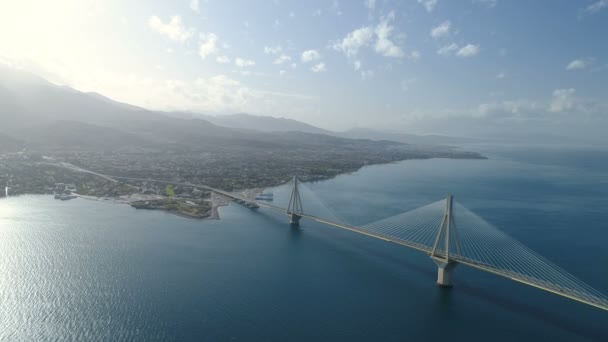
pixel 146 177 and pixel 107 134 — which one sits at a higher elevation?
pixel 107 134

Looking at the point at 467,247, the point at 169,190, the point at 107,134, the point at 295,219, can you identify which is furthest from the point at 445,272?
the point at 107,134

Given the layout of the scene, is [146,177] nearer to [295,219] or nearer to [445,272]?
[295,219]

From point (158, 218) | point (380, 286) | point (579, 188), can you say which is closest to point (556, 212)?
point (579, 188)

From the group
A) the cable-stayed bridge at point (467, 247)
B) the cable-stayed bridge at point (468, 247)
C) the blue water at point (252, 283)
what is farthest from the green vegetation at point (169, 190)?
the cable-stayed bridge at point (468, 247)

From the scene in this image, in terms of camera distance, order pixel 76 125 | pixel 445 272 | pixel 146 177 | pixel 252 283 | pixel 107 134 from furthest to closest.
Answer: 1. pixel 107 134
2. pixel 76 125
3. pixel 146 177
4. pixel 252 283
5. pixel 445 272

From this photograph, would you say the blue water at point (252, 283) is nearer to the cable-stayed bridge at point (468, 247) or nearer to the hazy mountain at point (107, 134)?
the cable-stayed bridge at point (468, 247)

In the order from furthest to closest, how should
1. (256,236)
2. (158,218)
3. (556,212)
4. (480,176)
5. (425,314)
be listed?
(480,176) < (556,212) < (158,218) < (256,236) < (425,314)

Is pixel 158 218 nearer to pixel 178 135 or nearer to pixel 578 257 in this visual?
pixel 578 257
